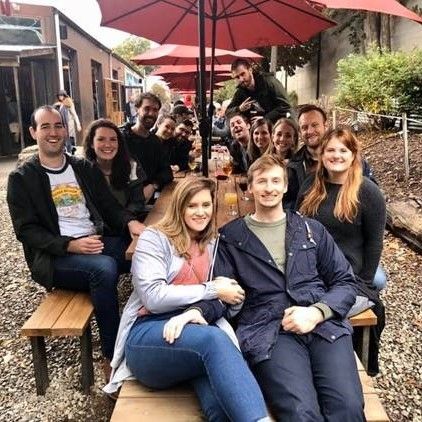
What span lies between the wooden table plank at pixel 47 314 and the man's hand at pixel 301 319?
1.23 m

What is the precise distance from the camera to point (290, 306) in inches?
85.0

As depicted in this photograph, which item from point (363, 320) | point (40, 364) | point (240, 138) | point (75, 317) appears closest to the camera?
point (363, 320)

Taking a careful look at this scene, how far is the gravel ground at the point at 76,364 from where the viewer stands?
2.59m

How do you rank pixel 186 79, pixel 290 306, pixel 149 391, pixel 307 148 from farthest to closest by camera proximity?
pixel 186 79
pixel 307 148
pixel 290 306
pixel 149 391

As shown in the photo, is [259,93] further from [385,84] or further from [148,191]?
[385,84]

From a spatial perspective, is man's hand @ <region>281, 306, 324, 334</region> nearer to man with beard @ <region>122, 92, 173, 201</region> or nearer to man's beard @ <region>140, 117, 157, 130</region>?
man with beard @ <region>122, 92, 173, 201</region>

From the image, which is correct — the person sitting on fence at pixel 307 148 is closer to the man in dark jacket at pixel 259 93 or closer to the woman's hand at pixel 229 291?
the woman's hand at pixel 229 291

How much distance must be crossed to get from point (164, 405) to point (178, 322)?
32cm

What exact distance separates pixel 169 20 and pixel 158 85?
137ft

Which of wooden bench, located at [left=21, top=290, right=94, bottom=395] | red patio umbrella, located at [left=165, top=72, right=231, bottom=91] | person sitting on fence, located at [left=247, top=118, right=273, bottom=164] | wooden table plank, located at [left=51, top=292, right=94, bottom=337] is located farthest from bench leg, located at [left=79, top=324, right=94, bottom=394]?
red patio umbrella, located at [left=165, top=72, right=231, bottom=91]

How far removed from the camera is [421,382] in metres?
2.78

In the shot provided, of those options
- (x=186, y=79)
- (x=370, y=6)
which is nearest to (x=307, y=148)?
(x=370, y=6)

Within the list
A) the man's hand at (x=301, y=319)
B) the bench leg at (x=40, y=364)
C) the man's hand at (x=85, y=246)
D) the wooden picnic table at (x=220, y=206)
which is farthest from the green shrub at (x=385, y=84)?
the bench leg at (x=40, y=364)

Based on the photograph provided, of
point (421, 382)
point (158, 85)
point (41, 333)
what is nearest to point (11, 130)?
point (41, 333)
